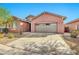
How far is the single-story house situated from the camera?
4102mm

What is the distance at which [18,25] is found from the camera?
4148 millimetres

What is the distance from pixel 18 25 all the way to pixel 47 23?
469 millimetres

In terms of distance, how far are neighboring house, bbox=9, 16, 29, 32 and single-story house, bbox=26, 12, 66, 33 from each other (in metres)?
0.10

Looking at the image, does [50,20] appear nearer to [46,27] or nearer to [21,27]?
[46,27]

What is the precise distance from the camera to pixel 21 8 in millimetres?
4066

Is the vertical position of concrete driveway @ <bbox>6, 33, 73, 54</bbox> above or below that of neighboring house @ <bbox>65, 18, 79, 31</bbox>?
below

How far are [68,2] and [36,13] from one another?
53cm

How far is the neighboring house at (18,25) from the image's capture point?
4113 mm

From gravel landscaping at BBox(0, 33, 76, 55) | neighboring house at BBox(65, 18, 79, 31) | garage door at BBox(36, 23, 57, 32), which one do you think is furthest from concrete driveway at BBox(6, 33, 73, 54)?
neighboring house at BBox(65, 18, 79, 31)

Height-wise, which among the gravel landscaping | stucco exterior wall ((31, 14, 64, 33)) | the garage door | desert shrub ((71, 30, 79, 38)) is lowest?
the gravel landscaping

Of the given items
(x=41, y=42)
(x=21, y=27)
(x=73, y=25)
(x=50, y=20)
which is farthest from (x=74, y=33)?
(x=21, y=27)

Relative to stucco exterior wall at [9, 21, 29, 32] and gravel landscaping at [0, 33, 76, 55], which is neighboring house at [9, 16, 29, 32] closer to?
stucco exterior wall at [9, 21, 29, 32]

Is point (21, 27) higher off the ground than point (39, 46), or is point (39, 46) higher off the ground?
point (21, 27)

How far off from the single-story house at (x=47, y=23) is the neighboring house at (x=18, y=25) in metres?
0.10
